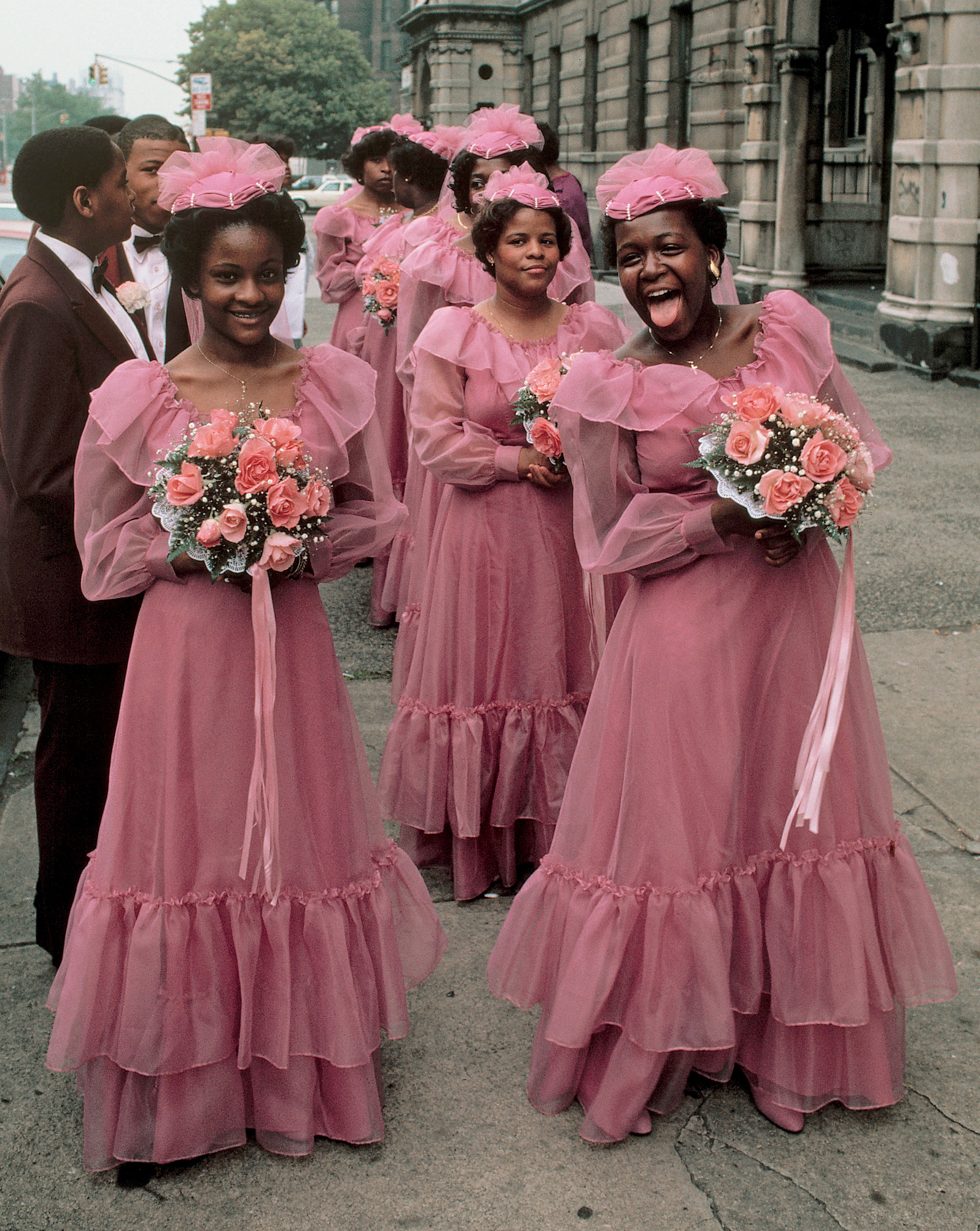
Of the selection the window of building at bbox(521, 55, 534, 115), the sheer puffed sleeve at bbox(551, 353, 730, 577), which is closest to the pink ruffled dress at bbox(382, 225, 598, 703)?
the sheer puffed sleeve at bbox(551, 353, 730, 577)

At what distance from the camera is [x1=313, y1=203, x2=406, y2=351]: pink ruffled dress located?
8703mm

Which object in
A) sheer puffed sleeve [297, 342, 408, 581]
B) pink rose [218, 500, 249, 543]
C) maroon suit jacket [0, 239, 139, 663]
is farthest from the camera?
maroon suit jacket [0, 239, 139, 663]

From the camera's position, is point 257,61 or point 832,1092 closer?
point 832,1092

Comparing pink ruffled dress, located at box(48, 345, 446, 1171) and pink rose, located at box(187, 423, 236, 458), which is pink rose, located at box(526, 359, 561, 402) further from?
pink rose, located at box(187, 423, 236, 458)

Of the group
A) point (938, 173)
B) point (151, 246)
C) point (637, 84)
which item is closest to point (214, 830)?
point (151, 246)

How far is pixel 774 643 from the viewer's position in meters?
3.25

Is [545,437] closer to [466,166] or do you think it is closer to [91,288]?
[91,288]

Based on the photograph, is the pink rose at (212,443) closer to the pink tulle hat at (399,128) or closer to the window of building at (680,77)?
the pink tulle hat at (399,128)

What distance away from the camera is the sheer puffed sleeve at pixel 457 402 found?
451 cm

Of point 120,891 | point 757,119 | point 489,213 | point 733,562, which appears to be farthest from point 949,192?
point 120,891

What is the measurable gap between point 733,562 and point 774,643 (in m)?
0.22

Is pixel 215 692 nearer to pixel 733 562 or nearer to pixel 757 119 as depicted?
pixel 733 562

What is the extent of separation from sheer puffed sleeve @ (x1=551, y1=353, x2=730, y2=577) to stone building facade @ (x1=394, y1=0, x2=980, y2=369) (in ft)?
38.7

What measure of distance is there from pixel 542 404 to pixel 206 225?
4.98 ft
